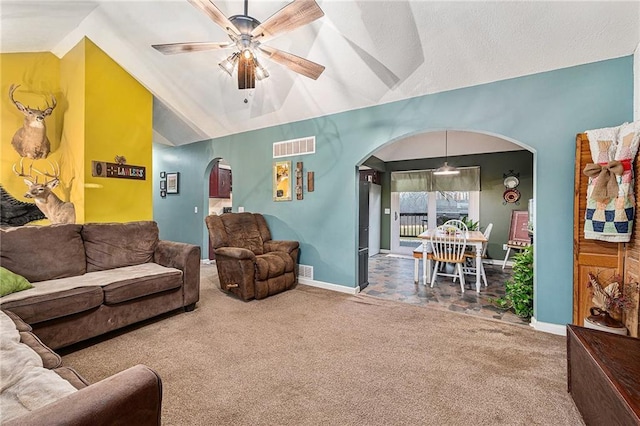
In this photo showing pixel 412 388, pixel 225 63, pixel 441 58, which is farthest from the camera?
pixel 441 58

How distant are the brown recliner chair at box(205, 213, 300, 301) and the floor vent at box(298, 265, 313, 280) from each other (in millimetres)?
186

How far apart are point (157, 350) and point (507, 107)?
406cm

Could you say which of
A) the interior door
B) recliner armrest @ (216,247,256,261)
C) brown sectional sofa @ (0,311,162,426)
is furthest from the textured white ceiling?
the interior door

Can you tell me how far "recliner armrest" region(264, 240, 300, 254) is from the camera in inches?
164

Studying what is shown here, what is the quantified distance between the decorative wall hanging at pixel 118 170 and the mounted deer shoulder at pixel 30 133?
2.46 ft

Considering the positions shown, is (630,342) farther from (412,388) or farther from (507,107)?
(507,107)

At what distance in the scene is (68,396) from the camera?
815 millimetres

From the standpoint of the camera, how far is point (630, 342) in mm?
1579

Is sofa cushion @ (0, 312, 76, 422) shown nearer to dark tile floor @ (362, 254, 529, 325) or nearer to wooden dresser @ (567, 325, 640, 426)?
wooden dresser @ (567, 325, 640, 426)

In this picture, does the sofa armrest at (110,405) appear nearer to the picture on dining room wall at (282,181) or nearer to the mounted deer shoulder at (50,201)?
the picture on dining room wall at (282,181)

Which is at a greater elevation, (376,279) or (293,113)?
(293,113)

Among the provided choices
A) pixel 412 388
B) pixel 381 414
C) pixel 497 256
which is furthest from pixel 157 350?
pixel 497 256

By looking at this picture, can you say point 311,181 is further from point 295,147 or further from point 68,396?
point 68,396

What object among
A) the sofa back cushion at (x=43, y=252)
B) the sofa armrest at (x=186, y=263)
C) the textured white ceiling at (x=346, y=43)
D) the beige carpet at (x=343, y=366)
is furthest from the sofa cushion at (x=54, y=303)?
the textured white ceiling at (x=346, y=43)
